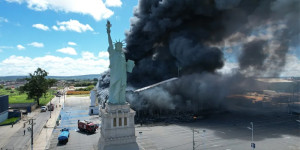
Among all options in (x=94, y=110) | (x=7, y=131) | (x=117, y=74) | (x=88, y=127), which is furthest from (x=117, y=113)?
(x=94, y=110)

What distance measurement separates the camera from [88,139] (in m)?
36.2

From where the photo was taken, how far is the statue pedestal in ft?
66.7

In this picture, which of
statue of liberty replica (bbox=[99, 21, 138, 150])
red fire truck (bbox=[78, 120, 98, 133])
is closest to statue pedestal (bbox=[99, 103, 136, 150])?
statue of liberty replica (bbox=[99, 21, 138, 150])

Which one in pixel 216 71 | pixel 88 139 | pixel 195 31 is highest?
pixel 195 31

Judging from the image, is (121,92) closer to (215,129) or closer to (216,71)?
(215,129)

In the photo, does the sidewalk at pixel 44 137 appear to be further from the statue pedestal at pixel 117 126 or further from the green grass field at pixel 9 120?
the statue pedestal at pixel 117 126

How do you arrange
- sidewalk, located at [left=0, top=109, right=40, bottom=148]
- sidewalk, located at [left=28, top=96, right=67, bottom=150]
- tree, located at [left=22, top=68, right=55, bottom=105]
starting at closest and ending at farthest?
sidewalk, located at [left=28, top=96, right=67, bottom=150] < sidewalk, located at [left=0, top=109, right=40, bottom=148] < tree, located at [left=22, top=68, right=55, bottom=105]

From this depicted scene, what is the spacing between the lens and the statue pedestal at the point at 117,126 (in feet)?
66.7

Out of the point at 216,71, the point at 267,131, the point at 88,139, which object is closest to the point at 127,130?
the point at 88,139

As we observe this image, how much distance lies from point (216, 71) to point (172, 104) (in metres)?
19.2

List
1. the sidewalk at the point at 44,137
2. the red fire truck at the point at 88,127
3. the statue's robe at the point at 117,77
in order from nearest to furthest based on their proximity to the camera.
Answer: the statue's robe at the point at 117,77
the sidewalk at the point at 44,137
the red fire truck at the point at 88,127

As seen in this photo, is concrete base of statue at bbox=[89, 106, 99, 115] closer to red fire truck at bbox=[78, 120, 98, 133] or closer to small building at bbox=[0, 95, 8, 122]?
red fire truck at bbox=[78, 120, 98, 133]

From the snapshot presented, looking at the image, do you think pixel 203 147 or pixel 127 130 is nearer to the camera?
pixel 127 130

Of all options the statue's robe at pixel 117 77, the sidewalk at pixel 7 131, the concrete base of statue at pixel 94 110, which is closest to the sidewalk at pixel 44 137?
the sidewalk at pixel 7 131
